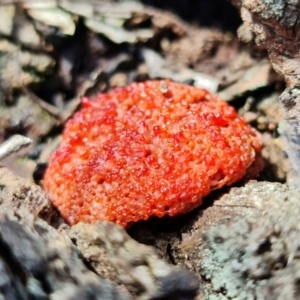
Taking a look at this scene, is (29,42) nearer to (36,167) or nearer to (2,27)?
(2,27)

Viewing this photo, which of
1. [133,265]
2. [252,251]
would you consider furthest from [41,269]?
[252,251]

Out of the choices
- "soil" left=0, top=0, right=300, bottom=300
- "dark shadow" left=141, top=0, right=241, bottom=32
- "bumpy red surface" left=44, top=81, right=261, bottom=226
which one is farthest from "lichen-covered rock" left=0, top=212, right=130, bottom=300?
"dark shadow" left=141, top=0, right=241, bottom=32

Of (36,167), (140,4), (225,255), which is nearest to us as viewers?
(225,255)

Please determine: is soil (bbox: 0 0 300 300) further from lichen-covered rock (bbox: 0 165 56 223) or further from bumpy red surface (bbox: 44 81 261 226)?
bumpy red surface (bbox: 44 81 261 226)

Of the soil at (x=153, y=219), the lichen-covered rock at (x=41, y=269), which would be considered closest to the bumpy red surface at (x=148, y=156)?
the soil at (x=153, y=219)

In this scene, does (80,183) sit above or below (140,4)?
below

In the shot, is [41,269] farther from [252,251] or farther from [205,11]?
[205,11]

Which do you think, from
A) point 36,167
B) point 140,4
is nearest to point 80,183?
point 36,167
